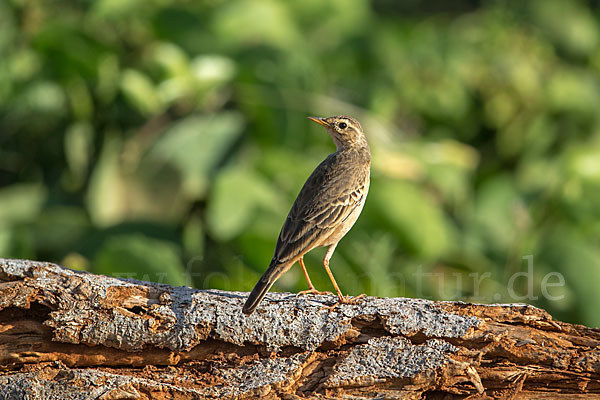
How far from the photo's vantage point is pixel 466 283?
7.79 metres

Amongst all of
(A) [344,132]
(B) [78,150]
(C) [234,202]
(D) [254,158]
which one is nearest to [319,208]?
(A) [344,132]

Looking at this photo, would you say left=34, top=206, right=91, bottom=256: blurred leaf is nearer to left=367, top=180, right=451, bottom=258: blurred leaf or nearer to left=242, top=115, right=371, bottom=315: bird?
left=367, top=180, right=451, bottom=258: blurred leaf

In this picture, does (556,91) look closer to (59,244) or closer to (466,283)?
(466,283)

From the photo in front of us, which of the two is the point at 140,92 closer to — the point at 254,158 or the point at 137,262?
the point at 254,158

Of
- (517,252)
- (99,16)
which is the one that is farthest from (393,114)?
(99,16)

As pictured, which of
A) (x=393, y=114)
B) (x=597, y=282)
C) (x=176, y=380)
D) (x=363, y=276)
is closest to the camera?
(x=176, y=380)

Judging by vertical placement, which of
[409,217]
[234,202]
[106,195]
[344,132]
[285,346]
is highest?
[344,132]

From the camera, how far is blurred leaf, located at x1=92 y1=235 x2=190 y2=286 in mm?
6145

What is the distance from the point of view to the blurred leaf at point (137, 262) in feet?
20.2

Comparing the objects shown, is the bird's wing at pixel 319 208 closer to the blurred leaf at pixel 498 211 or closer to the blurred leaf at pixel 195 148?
the blurred leaf at pixel 195 148

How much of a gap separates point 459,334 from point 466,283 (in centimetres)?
438

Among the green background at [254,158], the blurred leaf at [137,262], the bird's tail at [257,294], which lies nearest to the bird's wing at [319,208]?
the bird's tail at [257,294]

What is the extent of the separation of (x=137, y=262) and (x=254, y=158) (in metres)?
2.15

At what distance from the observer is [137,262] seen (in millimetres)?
6250
